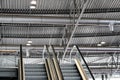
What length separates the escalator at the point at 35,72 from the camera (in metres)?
7.31

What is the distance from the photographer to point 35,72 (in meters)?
7.74

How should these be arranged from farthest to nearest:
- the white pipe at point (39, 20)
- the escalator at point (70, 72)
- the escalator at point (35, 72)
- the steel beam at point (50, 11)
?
the steel beam at point (50, 11) < the white pipe at point (39, 20) < the escalator at point (70, 72) < the escalator at point (35, 72)

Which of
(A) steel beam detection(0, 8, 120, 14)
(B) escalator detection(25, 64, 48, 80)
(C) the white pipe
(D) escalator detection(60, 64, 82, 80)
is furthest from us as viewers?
(A) steel beam detection(0, 8, 120, 14)

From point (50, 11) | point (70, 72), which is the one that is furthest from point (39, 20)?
point (70, 72)

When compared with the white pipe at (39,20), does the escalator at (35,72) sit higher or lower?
lower

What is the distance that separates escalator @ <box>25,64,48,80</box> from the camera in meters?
7.31

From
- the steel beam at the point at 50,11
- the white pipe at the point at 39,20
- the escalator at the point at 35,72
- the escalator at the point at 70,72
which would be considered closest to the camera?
the escalator at the point at 35,72

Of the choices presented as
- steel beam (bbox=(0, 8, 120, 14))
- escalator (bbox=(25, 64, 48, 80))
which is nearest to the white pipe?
steel beam (bbox=(0, 8, 120, 14))

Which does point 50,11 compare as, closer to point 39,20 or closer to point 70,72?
point 39,20

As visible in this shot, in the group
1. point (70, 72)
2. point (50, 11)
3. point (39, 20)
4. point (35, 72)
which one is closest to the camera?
point (35, 72)

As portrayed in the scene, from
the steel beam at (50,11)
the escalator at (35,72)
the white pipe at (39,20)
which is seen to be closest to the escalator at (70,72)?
the escalator at (35,72)

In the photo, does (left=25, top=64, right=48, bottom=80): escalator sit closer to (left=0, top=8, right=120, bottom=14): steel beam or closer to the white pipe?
the white pipe

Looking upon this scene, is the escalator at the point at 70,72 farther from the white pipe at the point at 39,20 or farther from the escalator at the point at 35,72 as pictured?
the white pipe at the point at 39,20

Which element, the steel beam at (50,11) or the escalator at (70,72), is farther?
the steel beam at (50,11)
